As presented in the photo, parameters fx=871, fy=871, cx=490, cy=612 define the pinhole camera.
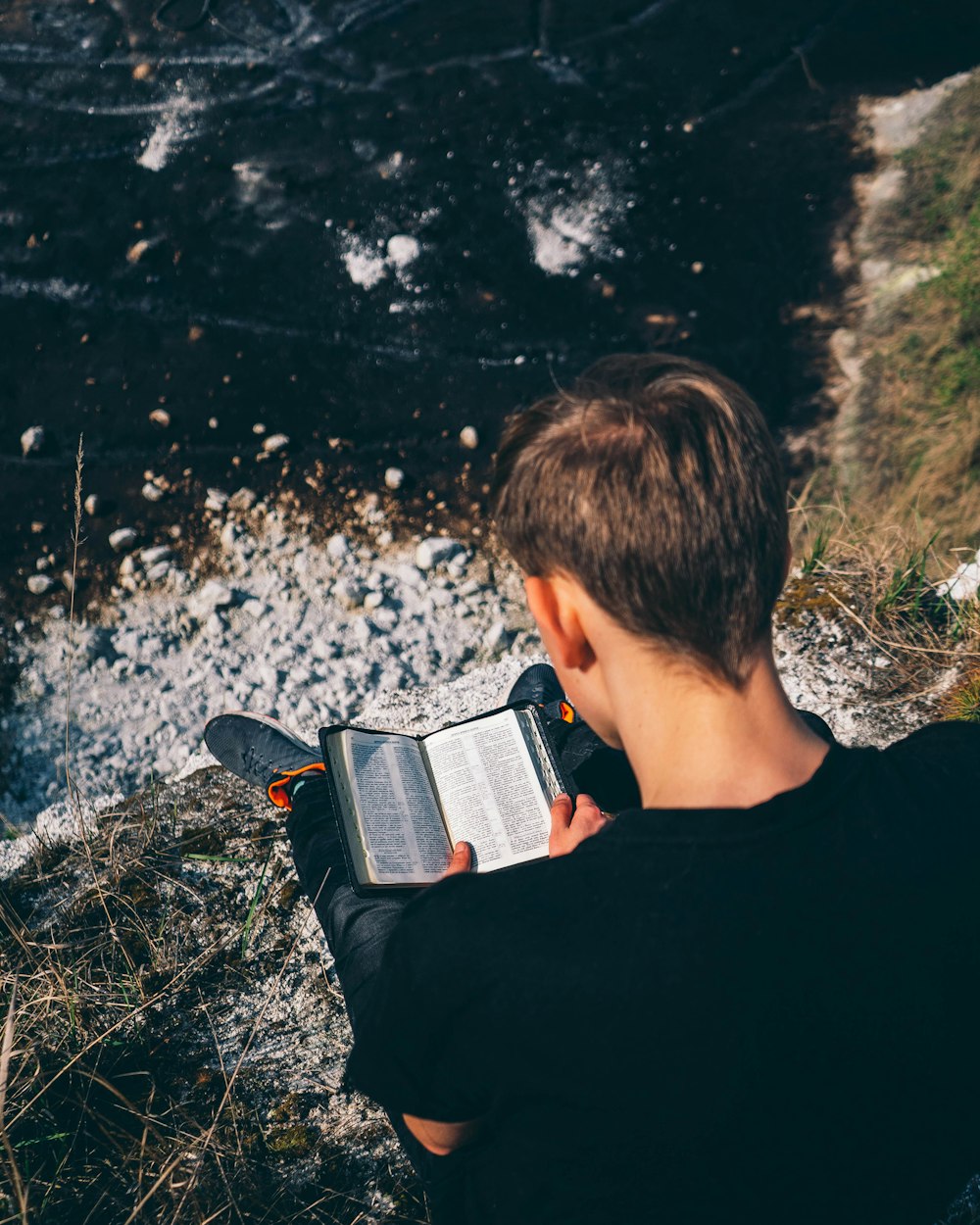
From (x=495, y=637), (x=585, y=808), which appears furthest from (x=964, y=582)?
(x=585, y=808)

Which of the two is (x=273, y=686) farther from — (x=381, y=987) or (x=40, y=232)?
(x=40, y=232)

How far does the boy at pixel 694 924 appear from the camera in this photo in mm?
1056

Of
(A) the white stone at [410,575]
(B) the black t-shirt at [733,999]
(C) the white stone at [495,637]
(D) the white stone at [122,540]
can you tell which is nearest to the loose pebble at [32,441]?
(D) the white stone at [122,540]

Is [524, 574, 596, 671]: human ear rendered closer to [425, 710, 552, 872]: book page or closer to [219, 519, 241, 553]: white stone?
[425, 710, 552, 872]: book page

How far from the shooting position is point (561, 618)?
1354mm

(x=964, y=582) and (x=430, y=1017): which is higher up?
(x=430, y=1017)

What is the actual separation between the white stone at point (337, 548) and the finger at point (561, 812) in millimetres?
1824

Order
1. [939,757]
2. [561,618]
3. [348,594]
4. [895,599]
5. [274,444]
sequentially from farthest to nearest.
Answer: [274,444], [348,594], [895,599], [561,618], [939,757]

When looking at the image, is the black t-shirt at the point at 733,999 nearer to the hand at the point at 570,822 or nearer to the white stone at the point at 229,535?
the hand at the point at 570,822

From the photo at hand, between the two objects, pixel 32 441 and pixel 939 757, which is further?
pixel 32 441

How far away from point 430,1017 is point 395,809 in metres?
0.83

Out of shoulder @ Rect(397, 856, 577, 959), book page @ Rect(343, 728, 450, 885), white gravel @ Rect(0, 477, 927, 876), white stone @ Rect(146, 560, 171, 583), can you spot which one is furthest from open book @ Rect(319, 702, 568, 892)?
white stone @ Rect(146, 560, 171, 583)

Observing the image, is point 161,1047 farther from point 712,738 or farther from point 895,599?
point 895,599

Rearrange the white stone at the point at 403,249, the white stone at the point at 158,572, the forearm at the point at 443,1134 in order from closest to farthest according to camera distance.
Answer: the forearm at the point at 443,1134, the white stone at the point at 158,572, the white stone at the point at 403,249
